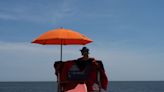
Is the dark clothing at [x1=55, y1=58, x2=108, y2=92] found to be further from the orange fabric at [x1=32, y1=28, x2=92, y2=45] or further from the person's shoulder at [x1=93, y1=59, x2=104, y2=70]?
the orange fabric at [x1=32, y1=28, x2=92, y2=45]

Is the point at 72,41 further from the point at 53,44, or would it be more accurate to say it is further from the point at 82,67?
the point at 82,67

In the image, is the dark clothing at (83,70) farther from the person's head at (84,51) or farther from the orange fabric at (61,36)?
the orange fabric at (61,36)

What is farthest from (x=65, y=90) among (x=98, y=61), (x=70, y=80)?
(x=98, y=61)

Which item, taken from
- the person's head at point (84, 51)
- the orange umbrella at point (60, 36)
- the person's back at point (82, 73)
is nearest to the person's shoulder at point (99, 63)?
the person's back at point (82, 73)

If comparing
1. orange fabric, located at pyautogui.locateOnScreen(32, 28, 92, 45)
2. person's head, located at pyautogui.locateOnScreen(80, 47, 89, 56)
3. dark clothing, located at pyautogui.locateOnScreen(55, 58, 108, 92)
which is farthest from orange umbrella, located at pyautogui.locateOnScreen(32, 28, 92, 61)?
dark clothing, located at pyautogui.locateOnScreen(55, 58, 108, 92)

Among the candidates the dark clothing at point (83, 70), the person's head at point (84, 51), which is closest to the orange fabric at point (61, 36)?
the person's head at point (84, 51)

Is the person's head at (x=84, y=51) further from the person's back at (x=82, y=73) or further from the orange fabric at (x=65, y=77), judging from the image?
the orange fabric at (x=65, y=77)

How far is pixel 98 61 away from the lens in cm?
1027

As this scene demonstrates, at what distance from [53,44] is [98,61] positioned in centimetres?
170

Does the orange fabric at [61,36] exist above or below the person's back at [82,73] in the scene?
above

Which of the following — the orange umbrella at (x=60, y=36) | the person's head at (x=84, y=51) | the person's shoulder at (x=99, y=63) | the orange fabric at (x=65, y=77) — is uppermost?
the orange umbrella at (x=60, y=36)

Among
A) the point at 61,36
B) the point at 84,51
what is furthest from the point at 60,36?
the point at 84,51

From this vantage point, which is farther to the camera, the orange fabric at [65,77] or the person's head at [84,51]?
the orange fabric at [65,77]

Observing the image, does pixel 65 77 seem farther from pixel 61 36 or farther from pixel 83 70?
pixel 61 36
